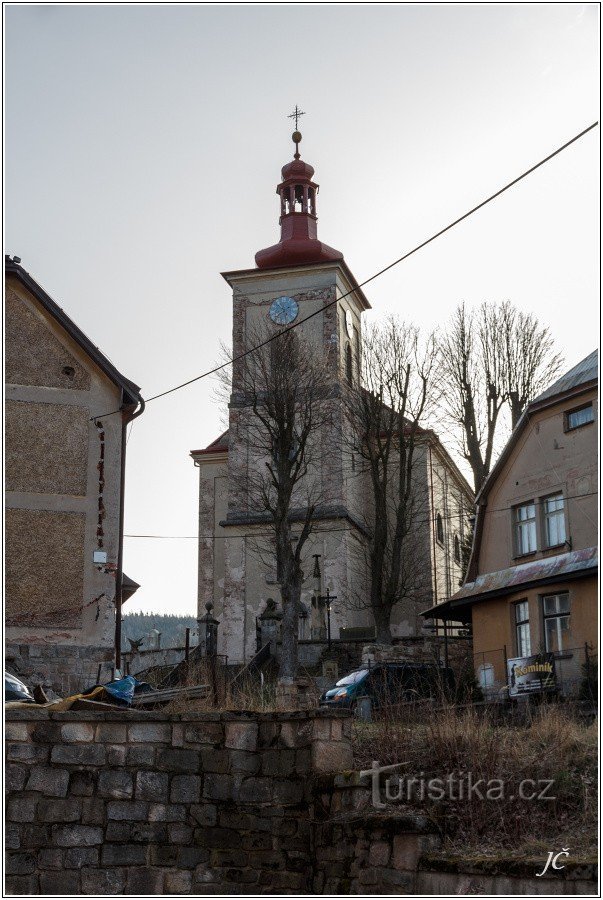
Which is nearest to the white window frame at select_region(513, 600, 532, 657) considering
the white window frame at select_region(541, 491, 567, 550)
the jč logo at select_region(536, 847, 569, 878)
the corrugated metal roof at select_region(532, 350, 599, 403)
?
the white window frame at select_region(541, 491, 567, 550)

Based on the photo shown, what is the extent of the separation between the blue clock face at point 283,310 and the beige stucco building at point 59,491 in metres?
21.8

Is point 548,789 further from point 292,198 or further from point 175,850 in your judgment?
point 292,198

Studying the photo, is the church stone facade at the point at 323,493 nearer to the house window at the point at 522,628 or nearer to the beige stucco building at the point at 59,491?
the house window at the point at 522,628

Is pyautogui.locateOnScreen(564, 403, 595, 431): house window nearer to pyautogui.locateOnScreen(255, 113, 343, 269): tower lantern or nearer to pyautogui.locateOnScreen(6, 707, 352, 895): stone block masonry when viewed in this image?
pyautogui.locateOnScreen(6, 707, 352, 895): stone block masonry

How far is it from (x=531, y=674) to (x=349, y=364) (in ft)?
82.2

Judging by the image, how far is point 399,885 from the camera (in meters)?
10.4

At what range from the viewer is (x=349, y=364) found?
4706 cm

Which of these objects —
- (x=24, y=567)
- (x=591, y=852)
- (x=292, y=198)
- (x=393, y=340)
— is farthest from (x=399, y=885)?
(x=292, y=198)

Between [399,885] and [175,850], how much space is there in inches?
111

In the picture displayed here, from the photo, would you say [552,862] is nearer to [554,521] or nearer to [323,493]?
[554,521]

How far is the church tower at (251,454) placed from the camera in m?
42.5

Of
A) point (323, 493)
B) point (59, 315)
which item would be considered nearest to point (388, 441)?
point (323, 493)

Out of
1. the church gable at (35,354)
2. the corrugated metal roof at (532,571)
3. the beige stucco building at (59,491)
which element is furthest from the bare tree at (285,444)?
the church gable at (35,354)

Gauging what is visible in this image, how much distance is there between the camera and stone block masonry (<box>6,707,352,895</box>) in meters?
11.8
